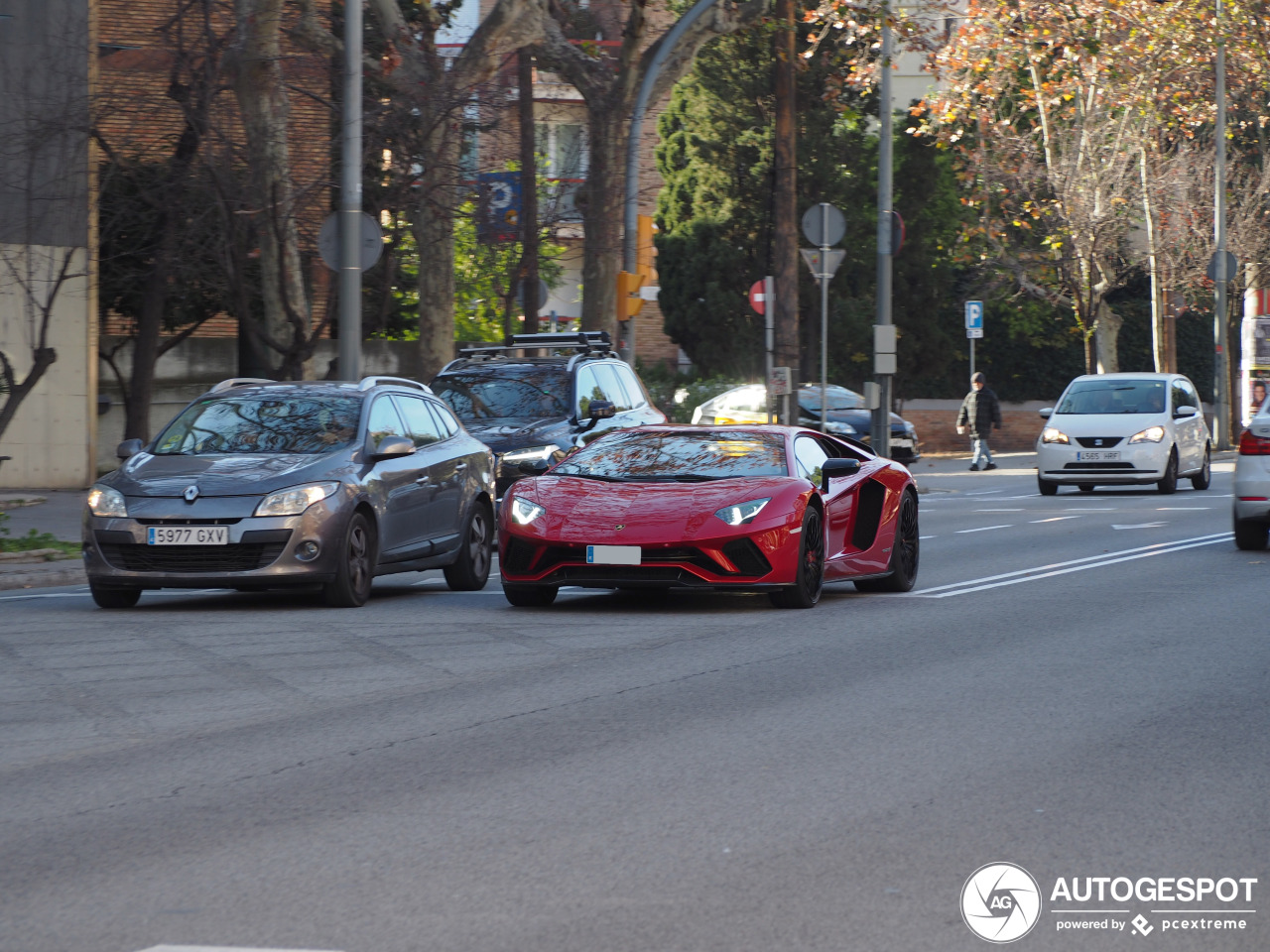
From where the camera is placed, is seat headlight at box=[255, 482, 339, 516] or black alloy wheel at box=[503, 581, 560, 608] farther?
black alloy wheel at box=[503, 581, 560, 608]

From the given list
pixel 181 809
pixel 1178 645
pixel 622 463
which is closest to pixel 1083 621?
pixel 1178 645

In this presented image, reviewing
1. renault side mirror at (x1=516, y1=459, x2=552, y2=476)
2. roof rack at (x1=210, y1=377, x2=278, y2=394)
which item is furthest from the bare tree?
roof rack at (x1=210, y1=377, x2=278, y2=394)

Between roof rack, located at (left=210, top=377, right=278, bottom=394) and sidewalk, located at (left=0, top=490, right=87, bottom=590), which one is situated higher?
roof rack, located at (left=210, top=377, right=278, bottom=394)

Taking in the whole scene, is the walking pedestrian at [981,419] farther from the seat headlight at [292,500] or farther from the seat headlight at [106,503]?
the seat headlight at [106,503]

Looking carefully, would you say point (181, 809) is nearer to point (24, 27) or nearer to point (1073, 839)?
point (1073, 839)

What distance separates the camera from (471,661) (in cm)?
1074

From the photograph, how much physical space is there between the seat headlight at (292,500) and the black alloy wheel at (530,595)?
4.39ft

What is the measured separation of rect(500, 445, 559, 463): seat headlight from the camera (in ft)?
63.2

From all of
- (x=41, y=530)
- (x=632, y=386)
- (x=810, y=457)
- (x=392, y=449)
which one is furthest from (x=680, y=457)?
(x=632, y=386)

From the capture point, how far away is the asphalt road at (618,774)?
544cm

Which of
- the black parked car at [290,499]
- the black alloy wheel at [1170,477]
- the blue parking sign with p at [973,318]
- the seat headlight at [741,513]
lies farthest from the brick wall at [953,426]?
the seat headlight at [741,513]

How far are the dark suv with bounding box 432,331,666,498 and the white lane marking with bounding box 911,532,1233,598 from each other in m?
4.52

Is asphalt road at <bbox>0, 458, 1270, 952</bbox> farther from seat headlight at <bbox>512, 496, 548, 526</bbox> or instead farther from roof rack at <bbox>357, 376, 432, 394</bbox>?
→ roof rack at <bbox>357, 376, 432, 394</bbox>

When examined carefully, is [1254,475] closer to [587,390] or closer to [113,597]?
[587,390]
